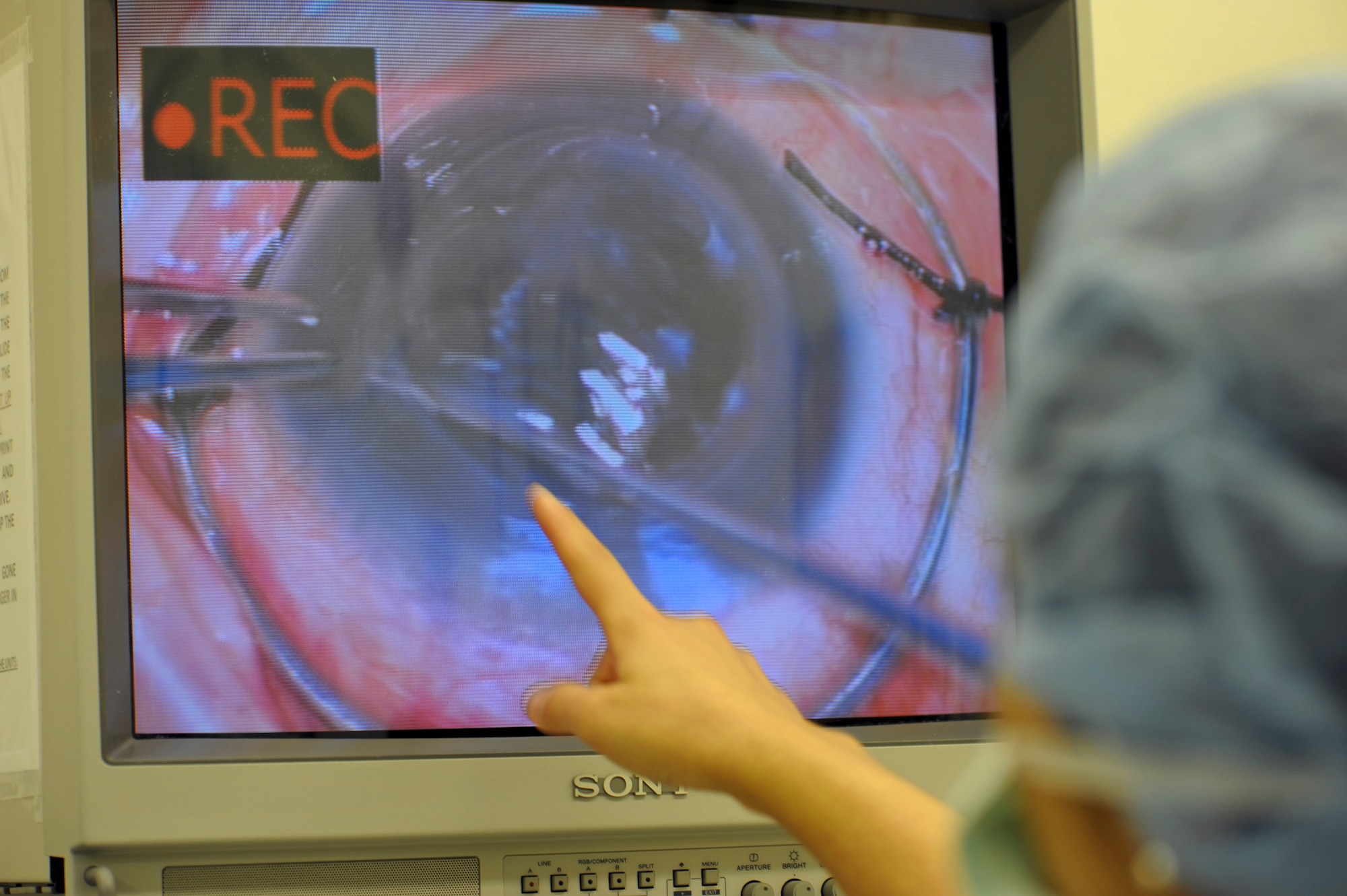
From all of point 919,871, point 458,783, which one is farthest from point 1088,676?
point 458,783

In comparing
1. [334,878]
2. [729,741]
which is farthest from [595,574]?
[334,878]

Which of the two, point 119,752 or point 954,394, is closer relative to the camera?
point 119,752

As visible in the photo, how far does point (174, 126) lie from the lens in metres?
0.76

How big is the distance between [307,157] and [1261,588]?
2.36ft

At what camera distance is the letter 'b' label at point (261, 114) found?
758 mm

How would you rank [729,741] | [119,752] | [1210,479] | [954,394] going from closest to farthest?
1. [1210,479]
2. [729,741]
3. [119,752]
4. [954,394]

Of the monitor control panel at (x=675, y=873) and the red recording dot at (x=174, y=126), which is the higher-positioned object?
the red recording dot at (x=174, y=126)

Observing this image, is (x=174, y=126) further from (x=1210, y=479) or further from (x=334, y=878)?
(x=1210, y=479)

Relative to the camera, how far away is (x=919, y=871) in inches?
18.9

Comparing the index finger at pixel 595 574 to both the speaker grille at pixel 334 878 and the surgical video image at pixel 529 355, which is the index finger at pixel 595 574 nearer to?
the surgical video image at pixel 529 355

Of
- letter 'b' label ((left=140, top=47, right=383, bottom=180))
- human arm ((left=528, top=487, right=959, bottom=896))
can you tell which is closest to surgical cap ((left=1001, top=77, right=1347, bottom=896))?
human arm ((left=528, top=487, right=959, bottom=896))

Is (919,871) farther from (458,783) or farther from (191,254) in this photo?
(191,254)

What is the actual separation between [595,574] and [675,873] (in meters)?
0.33

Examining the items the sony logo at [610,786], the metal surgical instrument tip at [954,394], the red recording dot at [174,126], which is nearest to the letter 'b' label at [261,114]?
the red recording dot at [174,126]
